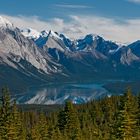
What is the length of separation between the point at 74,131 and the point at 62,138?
24.2ft

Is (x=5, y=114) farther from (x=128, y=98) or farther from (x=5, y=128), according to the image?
(x=128, y=98)

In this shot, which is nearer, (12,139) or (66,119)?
(12,139)

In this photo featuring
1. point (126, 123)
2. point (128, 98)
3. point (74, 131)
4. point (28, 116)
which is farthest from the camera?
point (28, 116)

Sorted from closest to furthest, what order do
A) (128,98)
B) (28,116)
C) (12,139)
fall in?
1. (128,98)
2. (12,139)
3. (28,116)

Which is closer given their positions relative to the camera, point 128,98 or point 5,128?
point 128,98

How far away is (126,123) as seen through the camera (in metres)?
27.2

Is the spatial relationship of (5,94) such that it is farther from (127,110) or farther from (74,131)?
(74,131)

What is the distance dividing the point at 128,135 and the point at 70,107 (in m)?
24.2

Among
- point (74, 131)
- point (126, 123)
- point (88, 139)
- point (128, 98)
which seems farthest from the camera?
point (88, 139)

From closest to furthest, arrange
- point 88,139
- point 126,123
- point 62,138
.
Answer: point 126,123, point 62,138, point 88,139

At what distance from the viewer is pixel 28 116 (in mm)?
173375

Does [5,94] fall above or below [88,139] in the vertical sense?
above

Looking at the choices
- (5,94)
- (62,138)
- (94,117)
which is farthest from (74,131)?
(94,117)

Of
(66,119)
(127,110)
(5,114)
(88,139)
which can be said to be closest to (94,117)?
(88,139)
